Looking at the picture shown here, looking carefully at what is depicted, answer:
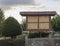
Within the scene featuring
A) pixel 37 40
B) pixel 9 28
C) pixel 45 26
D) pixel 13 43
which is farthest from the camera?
pixel 9 28

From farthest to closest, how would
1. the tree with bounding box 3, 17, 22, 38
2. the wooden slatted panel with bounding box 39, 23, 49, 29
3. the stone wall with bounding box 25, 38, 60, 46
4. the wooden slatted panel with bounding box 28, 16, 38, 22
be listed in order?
the tree with bounding box 3, 17, 22, 38, the wooden slatted panel with bounding box 28, 16, 38, 22, the wooden slatted panel with bounding box 39, 23, 49, 29, the stone wall with bounding box 25, 38, 60, 46

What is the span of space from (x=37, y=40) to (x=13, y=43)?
261 centimetres

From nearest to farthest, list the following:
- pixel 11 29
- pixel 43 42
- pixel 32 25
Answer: pixel 43 42 → pixel 32 25 → pixel 11 29

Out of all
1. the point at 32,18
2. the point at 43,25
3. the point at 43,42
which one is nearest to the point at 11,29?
the point at 32,18

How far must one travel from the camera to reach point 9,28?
22.8 meters

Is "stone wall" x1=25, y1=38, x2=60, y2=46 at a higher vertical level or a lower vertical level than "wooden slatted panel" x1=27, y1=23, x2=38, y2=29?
lower

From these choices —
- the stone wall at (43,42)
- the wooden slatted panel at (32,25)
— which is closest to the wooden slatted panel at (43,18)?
the wooden slatted panel at (32,25)

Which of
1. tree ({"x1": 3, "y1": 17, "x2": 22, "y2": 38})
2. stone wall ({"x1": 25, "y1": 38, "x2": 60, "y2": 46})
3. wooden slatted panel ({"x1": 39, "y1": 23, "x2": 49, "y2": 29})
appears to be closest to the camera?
stone wall ({"x1": 25, "y1": 38, "x2": 60, "y2": 46})

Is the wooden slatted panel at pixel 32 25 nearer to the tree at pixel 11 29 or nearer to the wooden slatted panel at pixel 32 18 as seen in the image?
the wooden slatted panel at pixel 32 18

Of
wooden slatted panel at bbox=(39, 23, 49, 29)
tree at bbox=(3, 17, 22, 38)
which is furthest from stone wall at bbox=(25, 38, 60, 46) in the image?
tree at bbox=(3, 17, 22, 38)

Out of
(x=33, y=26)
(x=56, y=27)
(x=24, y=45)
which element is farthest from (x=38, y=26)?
(x=56, y=27)

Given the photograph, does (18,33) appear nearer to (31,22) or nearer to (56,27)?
(31,22)

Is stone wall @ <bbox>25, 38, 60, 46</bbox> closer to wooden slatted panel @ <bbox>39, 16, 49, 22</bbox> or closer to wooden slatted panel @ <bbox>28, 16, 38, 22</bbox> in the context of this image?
wooden slatted panel @ <bbox>39, 16, 49, 22</bbox>

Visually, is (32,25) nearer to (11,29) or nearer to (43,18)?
(43,18)
